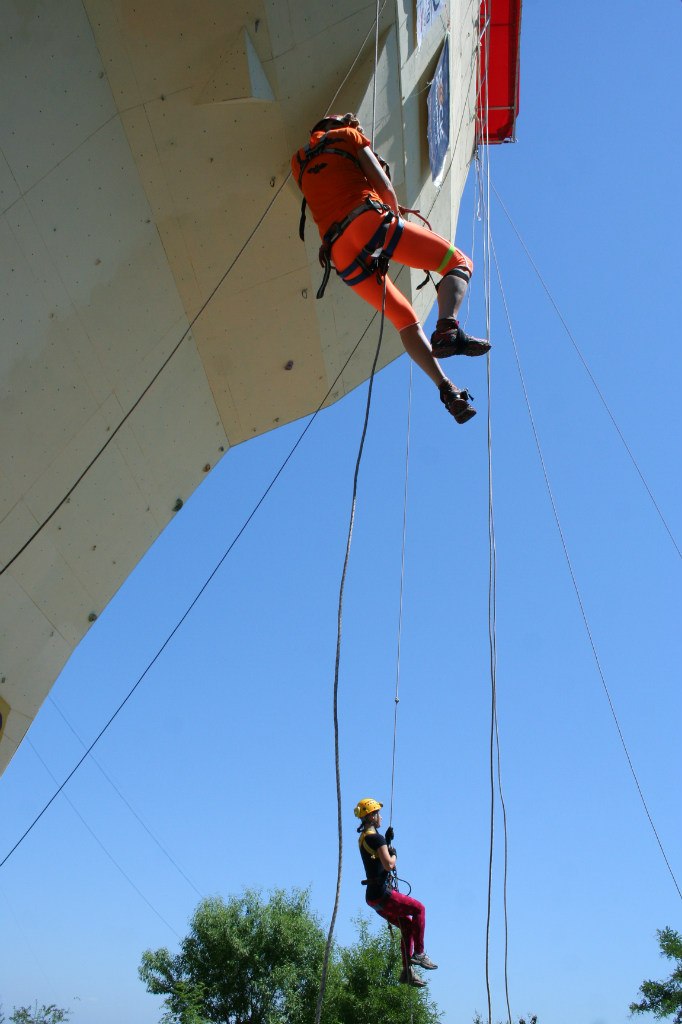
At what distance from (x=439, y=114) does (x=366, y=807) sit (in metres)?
4.84

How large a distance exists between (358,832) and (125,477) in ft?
8.81

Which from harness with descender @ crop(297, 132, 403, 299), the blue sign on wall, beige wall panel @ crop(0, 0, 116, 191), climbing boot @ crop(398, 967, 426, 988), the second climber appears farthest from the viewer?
the blue sign on wall

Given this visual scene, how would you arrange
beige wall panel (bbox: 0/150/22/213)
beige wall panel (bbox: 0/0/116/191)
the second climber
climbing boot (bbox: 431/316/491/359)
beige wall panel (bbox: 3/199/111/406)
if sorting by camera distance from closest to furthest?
1. beige wall panel (bbox: 0/0/116/191)
2. beige wall panel (bbox: 0/150/22/213)
3. beige wall panel (bbox: 3/199/111/406)
4. climbing boot (bbox: 431/316/491/359)
5. the second climber

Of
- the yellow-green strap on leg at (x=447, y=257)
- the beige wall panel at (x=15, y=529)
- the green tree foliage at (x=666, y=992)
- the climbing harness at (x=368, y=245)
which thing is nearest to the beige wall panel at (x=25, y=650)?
the beige wall panel at (x=15, y=529)

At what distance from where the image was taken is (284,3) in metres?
4.38

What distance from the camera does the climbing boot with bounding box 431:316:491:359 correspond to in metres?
4.25

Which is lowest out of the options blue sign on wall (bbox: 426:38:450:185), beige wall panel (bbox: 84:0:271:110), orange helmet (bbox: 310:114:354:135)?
beige wall panel (bbox: 84:0:271:110)

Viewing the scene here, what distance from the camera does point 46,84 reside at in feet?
12.3

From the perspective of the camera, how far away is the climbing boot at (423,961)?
5.06m

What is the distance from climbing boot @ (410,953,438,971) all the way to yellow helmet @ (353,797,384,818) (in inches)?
33.7

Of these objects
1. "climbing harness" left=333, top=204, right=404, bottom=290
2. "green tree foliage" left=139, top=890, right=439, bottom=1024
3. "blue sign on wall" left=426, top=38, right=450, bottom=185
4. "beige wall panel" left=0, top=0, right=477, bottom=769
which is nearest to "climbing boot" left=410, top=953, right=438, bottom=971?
"beige wall panel" left=0, top=0, right=477, bottom=769

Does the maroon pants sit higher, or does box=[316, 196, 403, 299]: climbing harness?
box=[316, 196, 403, 299]: climbing harness

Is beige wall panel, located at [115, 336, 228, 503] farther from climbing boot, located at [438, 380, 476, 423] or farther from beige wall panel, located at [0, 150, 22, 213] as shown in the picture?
climbing boot, located at [438, 380, 476, 423]

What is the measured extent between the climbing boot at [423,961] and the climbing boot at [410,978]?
2.1 inches
